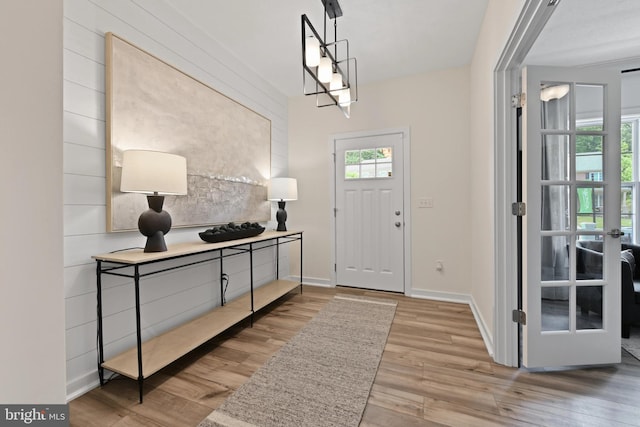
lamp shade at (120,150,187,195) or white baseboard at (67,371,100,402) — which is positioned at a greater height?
lamp shade at (120,150,187,195)

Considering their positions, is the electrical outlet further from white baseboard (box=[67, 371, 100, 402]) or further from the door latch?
white baseboard (box=[67, 371, 100, 402])

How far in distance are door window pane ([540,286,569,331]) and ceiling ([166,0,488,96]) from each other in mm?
2148

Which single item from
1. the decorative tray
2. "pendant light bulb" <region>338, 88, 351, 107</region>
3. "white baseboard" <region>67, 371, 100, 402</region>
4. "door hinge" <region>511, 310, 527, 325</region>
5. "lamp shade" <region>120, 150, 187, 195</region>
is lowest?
"white baseboard" <region>67, 371, 100, 402</region>

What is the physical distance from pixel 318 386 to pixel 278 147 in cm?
285

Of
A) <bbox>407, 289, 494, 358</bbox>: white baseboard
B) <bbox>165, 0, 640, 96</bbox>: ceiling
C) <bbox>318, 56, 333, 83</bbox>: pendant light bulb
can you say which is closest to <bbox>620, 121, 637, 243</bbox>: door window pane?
<bbox>165, 0, 640, 96</bbox>: ceiling

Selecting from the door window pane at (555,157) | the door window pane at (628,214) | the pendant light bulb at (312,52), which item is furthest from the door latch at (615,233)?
the door window pane at (628,214)

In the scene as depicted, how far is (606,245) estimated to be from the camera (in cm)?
180

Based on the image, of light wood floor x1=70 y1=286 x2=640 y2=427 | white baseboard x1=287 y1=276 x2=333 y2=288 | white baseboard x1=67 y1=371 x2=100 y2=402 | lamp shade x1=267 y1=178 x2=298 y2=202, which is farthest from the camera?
white baseboard x1=287 y1=276 x2=333 y2=288

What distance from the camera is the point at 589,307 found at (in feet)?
6.02

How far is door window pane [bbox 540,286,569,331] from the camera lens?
1.80 m

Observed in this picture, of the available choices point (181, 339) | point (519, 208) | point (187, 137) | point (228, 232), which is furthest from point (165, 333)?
point (519, 208)

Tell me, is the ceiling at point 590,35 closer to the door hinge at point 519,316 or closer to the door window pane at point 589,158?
the door window pane at point 589,158

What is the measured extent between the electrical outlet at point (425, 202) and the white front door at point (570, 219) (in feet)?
4.82

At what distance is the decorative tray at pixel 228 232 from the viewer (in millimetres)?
2252
